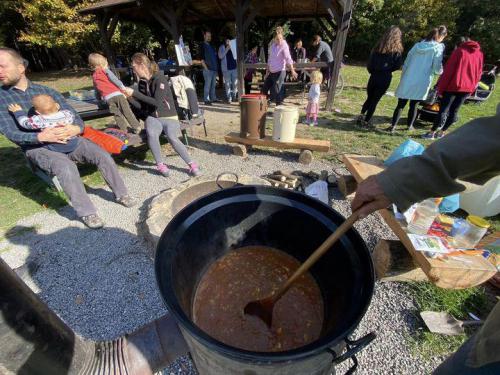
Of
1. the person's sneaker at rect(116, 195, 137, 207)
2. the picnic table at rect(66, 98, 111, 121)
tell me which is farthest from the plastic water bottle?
Result: the picnic table at rect(66, 98, 111, 121)

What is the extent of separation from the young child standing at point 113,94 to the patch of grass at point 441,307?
4.64m

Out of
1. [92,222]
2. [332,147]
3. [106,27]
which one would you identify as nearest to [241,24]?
[332,147]

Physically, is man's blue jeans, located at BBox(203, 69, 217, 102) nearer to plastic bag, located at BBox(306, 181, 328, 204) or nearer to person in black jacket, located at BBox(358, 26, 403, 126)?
person in black jacket, located at BBox(358, 26, 403, 126)

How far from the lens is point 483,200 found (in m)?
2.96

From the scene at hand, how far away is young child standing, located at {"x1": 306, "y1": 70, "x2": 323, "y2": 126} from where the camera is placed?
573 centimetres

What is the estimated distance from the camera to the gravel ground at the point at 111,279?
6.23 feet

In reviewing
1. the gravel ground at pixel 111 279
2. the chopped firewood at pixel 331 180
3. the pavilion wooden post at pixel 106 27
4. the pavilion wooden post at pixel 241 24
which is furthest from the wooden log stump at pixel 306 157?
the pavilion wooden post at pixel 106 27

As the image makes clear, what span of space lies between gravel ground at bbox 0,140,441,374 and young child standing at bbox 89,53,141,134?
150cm

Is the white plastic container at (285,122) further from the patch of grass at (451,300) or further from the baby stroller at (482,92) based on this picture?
the baby stroller at (482,92)

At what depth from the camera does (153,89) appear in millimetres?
3873

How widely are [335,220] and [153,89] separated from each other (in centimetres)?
354

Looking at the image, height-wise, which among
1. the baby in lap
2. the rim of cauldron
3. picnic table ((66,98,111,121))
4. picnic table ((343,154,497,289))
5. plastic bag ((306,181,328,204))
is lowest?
plastic bag ((306,181,328,204))

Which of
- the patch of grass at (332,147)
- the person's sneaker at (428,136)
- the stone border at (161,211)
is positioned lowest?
the patch of grass at (332,147)

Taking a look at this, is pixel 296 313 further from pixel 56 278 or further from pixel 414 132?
pixel 414 132
